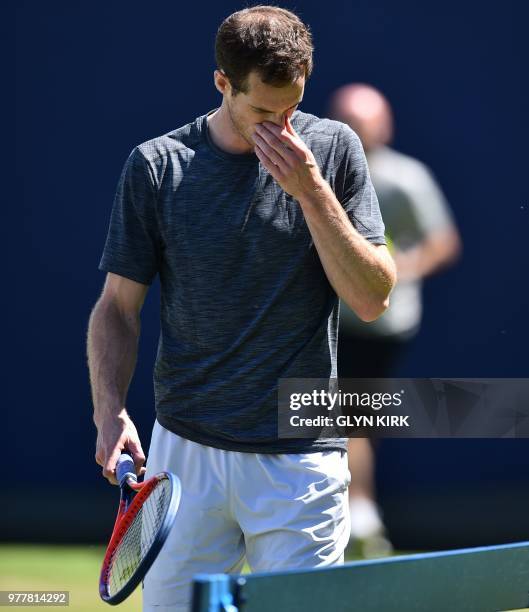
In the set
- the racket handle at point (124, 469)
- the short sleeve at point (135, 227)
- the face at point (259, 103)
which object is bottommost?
the racket handle at point (124, 469)

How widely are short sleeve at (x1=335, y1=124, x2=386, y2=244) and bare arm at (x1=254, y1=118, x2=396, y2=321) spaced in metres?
0.08

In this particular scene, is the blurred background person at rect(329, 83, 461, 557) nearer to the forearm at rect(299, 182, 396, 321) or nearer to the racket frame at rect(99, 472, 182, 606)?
the forearm at rect(299, 182, 396, 321)

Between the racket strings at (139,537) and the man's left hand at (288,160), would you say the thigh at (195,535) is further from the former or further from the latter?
the man's left hand at (288,160)

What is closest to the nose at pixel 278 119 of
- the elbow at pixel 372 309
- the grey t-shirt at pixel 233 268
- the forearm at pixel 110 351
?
the grey t-shirt at pixel 233 268

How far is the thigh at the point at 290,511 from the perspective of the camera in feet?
9.58

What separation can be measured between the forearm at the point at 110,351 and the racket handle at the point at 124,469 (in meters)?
0.18

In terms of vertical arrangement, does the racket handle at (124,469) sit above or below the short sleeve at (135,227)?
below

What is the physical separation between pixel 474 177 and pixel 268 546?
12.2ft

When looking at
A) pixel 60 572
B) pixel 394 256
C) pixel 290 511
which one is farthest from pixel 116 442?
pixel 394 256

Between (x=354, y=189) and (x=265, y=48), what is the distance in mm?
422

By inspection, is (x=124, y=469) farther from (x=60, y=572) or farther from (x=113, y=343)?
(x=60, y=572)

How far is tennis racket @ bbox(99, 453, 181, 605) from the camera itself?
2436 mm

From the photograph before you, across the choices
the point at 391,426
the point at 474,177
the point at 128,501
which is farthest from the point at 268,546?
the point at 474,177

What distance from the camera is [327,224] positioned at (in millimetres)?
2826
